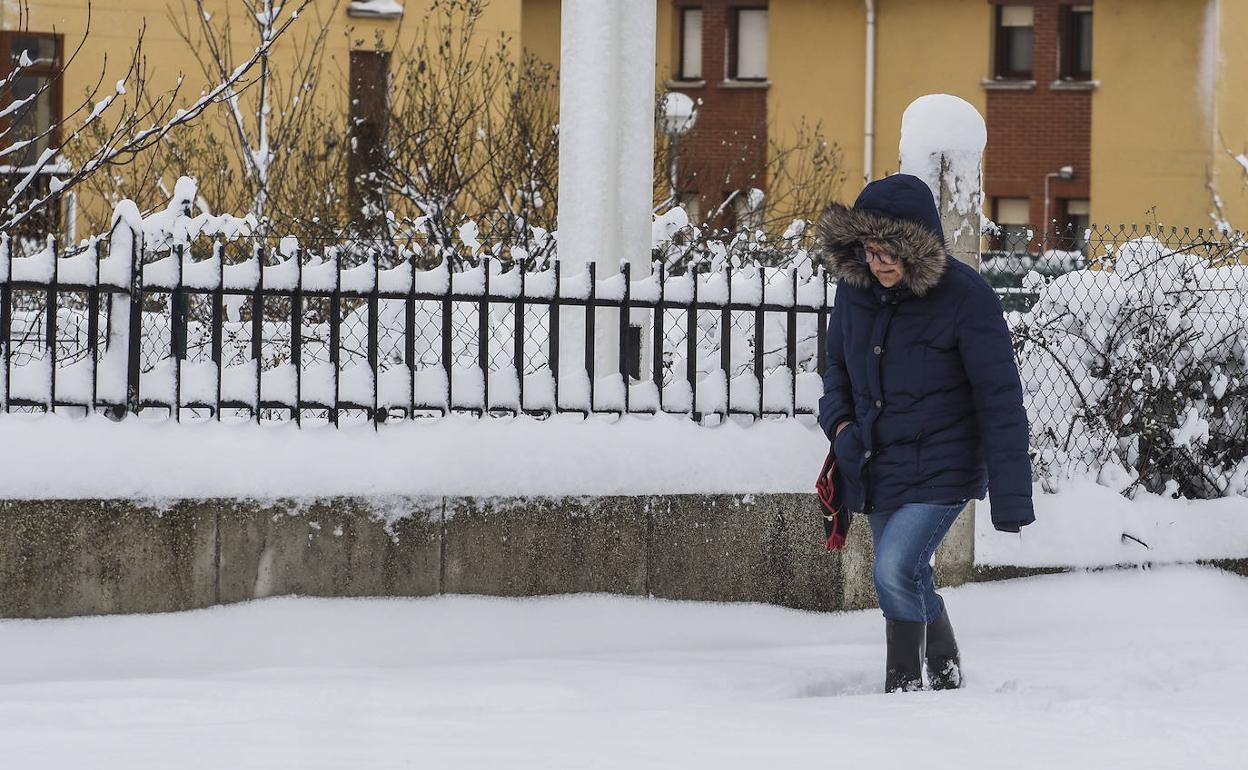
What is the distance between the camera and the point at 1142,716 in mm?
5230

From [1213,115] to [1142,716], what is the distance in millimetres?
23891

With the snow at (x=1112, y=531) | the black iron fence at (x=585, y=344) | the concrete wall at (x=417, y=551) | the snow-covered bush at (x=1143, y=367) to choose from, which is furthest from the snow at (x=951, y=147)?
the concrete wall at (x=417, y=551)

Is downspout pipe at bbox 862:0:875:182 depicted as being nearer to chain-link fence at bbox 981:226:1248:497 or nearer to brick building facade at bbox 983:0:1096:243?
brick building facade at bbox 983:0:1096:243

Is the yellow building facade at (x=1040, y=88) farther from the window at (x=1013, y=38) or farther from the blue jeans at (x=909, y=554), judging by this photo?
the blue jeans at (x=909, y=554)

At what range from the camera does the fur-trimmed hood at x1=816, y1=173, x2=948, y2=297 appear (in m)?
5.13

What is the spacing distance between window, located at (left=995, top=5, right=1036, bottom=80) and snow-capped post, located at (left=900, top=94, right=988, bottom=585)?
21723 millimetres

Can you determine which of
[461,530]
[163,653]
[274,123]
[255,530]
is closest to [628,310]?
[461,530]

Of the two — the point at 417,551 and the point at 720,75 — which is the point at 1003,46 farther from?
the point at 417,551

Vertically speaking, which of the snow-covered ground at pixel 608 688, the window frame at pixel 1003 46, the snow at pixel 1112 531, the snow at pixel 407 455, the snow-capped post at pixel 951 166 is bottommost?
the snow-covered ground at pixel 608 688

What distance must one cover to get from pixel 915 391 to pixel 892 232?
0.48 m

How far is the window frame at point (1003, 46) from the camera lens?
28250 mm

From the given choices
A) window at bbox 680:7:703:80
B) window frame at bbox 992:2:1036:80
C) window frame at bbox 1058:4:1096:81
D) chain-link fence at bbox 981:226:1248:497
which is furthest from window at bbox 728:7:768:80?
chain-link fence at bbox 981:226:1248:497

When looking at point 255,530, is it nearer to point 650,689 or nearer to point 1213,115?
point 650,689

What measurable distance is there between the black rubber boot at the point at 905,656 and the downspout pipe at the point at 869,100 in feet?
74.6
